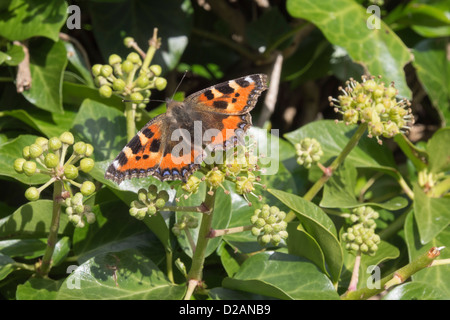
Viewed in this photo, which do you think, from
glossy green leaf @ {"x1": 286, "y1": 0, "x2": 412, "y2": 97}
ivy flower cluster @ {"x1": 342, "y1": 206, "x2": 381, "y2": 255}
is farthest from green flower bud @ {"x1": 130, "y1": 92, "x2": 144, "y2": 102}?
glossy green leaf @ {"x1": 286, "y1": 0, "x2": 412, "y2": 97}

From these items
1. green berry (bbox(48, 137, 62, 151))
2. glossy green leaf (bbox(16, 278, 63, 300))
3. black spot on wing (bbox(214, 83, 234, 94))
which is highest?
black spot on wing (bbox(214, 83, 234, 94))

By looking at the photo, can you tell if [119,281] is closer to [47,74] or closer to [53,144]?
[53,144]

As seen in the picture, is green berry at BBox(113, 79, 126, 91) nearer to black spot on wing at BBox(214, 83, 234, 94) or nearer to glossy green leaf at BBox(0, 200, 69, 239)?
black spot on wing at BBox(214, 83, 234, 94)

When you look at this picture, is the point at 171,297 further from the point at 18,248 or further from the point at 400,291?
the point at 400,291

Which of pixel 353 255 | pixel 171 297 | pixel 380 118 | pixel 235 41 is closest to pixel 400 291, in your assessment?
pixel 353 255

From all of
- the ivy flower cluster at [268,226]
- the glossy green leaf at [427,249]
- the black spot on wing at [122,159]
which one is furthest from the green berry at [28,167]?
the glossy green leaf at [427,249]

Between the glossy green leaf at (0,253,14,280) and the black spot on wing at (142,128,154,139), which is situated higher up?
the black spot on wing at (142,128,154,139)

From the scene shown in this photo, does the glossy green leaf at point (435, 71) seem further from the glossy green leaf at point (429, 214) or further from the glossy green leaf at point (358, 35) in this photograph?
the glossy green leaf at point (429, 214)
